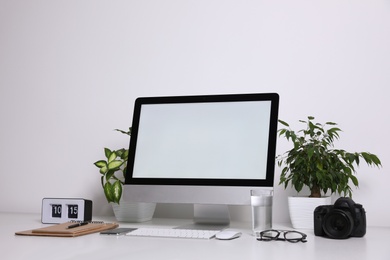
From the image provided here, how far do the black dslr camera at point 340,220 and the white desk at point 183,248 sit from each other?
3 cm

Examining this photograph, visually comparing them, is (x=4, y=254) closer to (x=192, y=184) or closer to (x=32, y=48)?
(x=192, y=184)

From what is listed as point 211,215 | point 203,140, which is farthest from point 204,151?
point 211,215

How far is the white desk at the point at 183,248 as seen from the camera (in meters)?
1.30

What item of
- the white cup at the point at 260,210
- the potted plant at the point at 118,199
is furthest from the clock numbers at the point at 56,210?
the white cup at the point at 260,210

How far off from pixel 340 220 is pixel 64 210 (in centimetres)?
101

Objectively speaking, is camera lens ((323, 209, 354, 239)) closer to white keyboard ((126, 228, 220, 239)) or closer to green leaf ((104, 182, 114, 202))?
white keyboard ((126, 228, 220, 239))

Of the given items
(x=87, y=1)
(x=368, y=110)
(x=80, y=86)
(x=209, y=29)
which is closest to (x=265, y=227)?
(x=368, y=110)

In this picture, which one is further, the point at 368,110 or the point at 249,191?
the point at 368,110

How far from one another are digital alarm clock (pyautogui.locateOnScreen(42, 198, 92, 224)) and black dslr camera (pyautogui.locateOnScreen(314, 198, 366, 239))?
0.86 metres

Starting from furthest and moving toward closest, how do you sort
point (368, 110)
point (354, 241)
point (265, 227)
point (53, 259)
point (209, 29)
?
1. point (209, 29)
2. point (368, 110)
3. point (265, 227)
4. point (354, 241)
5. point (53, 259)

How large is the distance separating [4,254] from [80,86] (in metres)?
1.27

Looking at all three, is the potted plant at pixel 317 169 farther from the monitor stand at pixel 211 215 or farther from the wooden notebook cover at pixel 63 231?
the wooden notebook cover at pixel 63 231

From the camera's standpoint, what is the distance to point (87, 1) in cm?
252

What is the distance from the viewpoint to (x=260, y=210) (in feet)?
5.56
